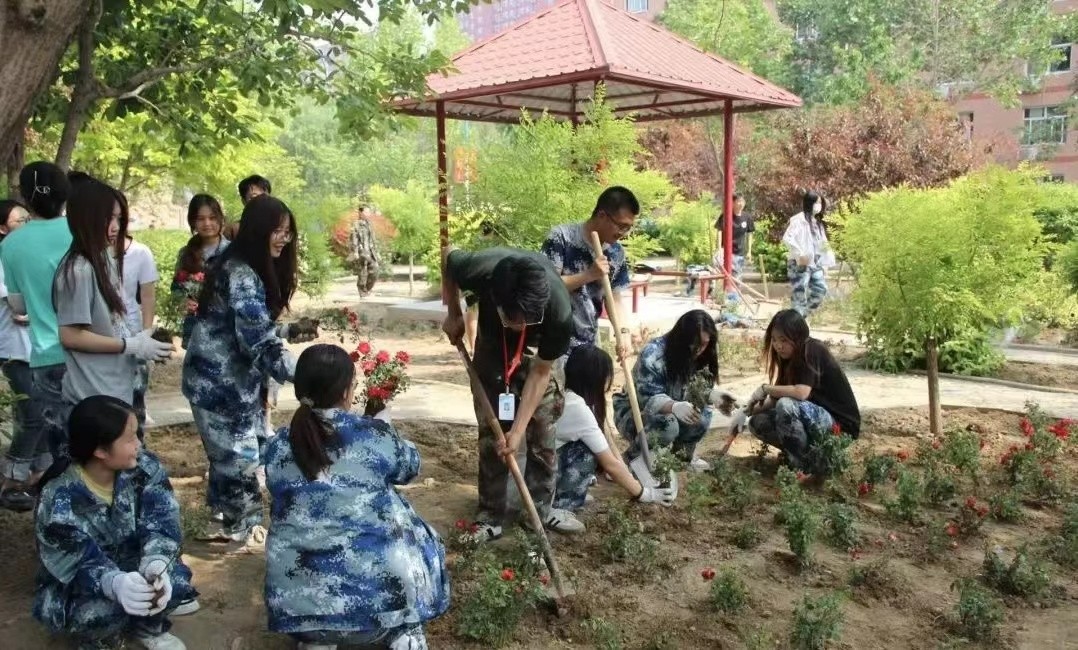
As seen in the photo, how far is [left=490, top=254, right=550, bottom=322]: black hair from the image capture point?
130 inches

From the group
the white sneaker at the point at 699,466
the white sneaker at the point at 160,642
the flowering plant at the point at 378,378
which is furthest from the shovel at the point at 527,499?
the white sneaker at the point at 699,466

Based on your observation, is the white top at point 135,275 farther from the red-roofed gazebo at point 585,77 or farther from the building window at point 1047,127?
the building window at point 1047,127

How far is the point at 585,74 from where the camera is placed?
9.58m

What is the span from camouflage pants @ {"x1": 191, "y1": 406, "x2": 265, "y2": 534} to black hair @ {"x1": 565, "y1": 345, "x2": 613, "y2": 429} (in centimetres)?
147

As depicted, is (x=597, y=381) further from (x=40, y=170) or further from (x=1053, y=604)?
(x=40, y=170)

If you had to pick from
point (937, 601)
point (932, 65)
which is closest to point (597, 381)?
point (937, 601)

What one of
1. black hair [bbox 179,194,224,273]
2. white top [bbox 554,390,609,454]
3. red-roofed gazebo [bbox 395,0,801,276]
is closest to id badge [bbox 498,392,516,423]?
white top [bbox 554,390,609,454]

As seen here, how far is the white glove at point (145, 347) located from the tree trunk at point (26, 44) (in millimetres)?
859

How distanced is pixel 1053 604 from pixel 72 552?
3625mm

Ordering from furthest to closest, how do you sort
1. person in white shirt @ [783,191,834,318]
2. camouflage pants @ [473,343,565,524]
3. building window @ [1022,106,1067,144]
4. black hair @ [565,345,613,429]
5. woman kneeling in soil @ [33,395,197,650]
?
building window @ [1022,106,1067,144], person in white shirt @ [783,191,834,318], black hair @ [565,345,613,429], camouflage pants @ [473,343,565,524], woman kneeling in soil @ [33,395,197,650]

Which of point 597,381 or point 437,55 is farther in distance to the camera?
point 437,55

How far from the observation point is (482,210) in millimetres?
8305

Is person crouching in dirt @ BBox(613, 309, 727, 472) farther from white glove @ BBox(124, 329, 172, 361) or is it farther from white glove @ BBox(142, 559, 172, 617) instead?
white glove @ BBox(142, 559, 172, 617)

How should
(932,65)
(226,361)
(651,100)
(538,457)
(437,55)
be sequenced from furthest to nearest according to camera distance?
(932,65)
(651,100)
(437,55)
(538,457)
(226,361)
